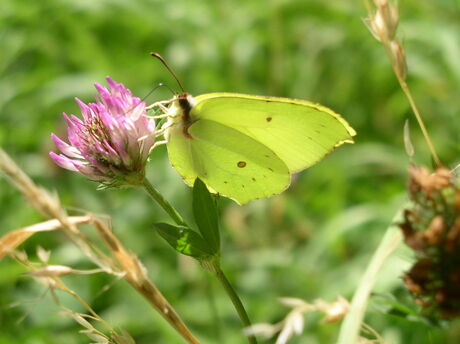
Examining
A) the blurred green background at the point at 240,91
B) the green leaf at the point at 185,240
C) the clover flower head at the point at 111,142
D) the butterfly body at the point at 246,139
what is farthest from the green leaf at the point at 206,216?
the blurred green background at the point at 240,91

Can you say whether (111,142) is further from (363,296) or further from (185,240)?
(363,296)

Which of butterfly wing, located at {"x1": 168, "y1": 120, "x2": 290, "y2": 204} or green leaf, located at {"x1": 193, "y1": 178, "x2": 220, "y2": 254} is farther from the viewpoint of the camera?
butterfly wing, located at {"x1": 168, "y1": 120, "x2": 290, "y2": 204}

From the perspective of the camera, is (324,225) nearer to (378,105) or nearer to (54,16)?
(378,105)

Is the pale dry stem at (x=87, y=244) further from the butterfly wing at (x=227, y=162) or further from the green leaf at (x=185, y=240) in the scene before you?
the butterfly wing at (x=227, y=162)

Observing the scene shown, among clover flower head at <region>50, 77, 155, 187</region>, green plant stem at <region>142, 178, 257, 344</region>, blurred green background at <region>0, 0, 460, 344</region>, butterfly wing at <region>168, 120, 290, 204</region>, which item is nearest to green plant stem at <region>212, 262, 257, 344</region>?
green plant stem at <region>142, 178, 257, 344</region>

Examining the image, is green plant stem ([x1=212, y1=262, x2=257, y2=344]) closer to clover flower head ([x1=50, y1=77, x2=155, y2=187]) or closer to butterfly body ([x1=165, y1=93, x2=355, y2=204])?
clover flower head ([x1=50, y1=77, x2=155, y2=187])

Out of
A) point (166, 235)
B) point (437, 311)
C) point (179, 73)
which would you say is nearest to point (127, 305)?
point (179, 73)

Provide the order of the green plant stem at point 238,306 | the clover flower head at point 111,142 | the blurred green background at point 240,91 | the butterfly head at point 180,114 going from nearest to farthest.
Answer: the green plant stem at point 238,306 < the clover flower head at point 111,142 < the butterfly head at point 180,114 < the blurred green background at point 240,91
